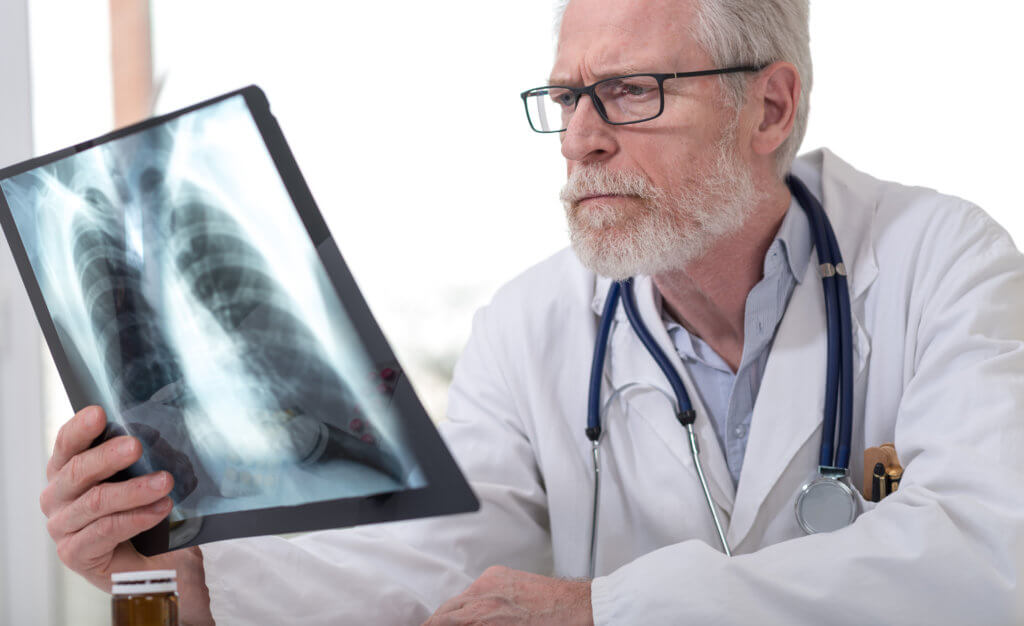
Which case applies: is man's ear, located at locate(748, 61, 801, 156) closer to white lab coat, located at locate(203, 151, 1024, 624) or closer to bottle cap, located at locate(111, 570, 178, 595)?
white lab coat, located at locate(203, 151, 1024, 624)

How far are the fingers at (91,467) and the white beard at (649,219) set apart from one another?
629 mm

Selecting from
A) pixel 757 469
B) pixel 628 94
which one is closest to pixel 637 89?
pixel 628 94

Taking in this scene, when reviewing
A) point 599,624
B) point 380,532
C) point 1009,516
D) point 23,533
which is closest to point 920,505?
point 1009,516

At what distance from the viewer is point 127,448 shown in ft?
2.52

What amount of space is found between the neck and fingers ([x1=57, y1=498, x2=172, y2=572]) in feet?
2.51

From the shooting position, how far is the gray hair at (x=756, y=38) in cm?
117

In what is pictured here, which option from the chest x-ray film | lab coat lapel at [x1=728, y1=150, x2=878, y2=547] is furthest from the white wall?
lab coat lapel at [x1=728, y1=150, x2=878, y2=547]

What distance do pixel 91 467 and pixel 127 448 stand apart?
0.05 metres

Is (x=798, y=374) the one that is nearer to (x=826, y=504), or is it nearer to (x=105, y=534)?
(x=826, y=504)

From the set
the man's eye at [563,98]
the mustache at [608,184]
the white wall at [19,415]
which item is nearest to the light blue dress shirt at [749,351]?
the mustache at [608,184]

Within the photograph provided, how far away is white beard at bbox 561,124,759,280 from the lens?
1.15 metres

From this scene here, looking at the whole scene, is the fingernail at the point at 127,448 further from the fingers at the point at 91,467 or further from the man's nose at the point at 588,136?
the man's nose at the point at 588,136

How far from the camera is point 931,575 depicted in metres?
0.80

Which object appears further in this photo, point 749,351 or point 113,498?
point 749,351
